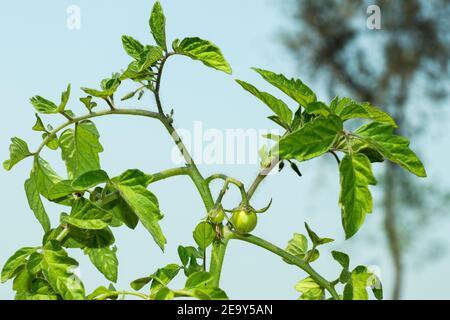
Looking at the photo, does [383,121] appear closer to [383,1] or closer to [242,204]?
[242,204]

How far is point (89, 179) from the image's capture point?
591 millimetres

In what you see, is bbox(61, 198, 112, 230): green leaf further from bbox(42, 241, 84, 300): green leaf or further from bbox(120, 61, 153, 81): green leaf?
bbox(120, 61, 153, 81): green leaf

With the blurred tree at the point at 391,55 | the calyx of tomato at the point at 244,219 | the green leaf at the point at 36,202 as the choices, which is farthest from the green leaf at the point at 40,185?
the blurred tree at the point at 391,55

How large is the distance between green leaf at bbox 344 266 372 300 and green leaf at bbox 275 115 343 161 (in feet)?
0.55

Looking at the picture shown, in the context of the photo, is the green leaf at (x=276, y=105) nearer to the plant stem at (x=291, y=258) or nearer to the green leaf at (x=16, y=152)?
the plant stem at (x=291, y=258)

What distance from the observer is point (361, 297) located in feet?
2.12

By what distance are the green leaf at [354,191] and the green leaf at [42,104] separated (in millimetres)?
306

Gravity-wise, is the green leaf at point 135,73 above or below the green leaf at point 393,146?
above

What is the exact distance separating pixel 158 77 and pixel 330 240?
232 millimetres

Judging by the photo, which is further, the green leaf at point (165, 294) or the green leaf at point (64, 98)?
the green leaf at point (64, 98)

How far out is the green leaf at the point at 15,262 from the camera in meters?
0.60

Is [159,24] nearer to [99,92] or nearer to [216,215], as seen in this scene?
[99,92]

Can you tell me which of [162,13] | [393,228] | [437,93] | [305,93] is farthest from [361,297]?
[437,93]

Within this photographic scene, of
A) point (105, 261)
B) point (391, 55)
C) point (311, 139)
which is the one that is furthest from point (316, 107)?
point (391, 55)
